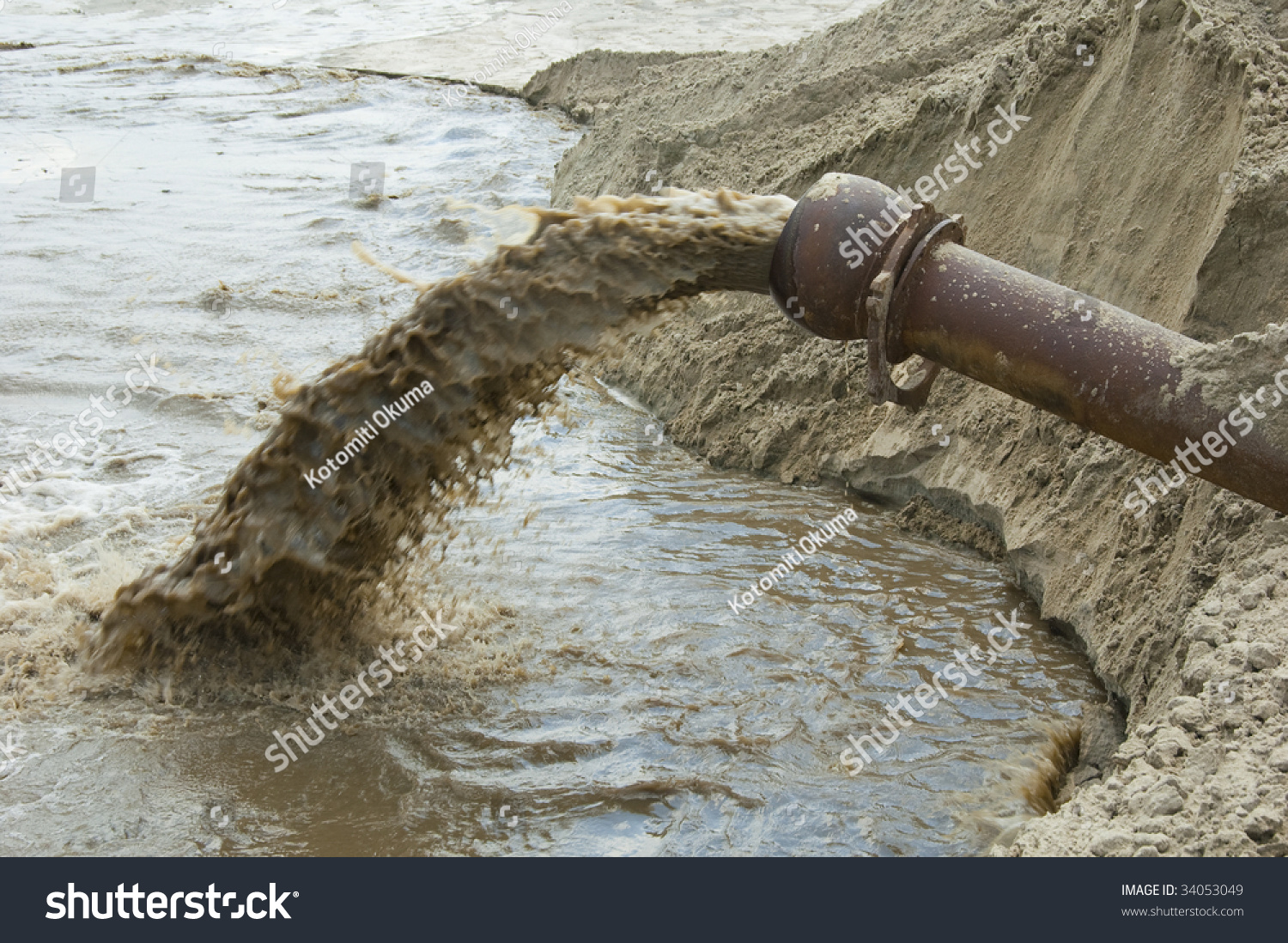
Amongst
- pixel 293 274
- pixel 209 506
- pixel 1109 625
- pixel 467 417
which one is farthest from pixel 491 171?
pixel 1109 625

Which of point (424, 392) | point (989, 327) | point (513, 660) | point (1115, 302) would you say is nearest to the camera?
point (989, 327)

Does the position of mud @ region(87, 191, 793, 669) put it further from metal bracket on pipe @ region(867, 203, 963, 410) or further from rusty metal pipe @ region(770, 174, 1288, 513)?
metal bracket on pipe @ region(867, 203, 963, 410)

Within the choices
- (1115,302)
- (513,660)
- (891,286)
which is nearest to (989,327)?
(891,286)

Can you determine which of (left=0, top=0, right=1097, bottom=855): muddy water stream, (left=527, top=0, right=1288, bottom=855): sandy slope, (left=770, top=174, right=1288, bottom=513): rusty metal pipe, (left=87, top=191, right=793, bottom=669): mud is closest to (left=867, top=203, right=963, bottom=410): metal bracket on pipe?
(left=770, top=174, right=1288, bottom=513): rusty metal pipe

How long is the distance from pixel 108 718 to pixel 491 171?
799cm

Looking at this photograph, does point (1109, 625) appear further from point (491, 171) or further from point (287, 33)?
point (287, 33)

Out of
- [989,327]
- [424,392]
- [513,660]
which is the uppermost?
[989,327]

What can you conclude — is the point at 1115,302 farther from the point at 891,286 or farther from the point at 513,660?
the point at 513,660

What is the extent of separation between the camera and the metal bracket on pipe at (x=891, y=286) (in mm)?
2928

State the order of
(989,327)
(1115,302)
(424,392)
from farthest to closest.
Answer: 1. (1115,302)
2. (424,392)
3. (989,327)

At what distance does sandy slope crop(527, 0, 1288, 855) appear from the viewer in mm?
2744

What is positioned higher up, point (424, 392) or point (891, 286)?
point (891, 286)

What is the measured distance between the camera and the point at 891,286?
292 cm

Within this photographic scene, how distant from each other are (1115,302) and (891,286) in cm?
185
